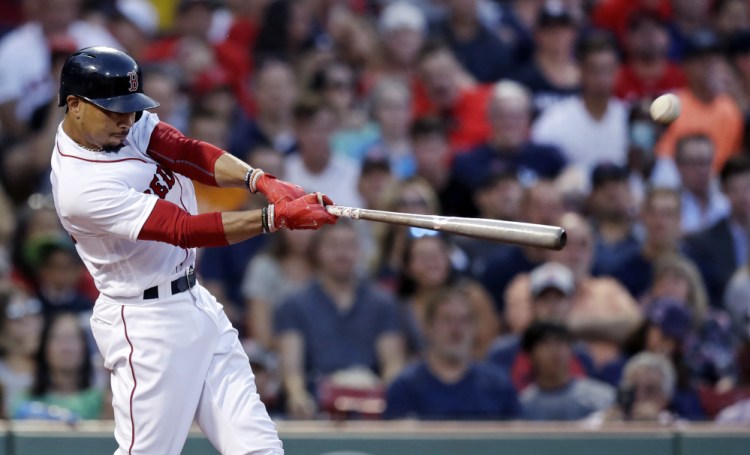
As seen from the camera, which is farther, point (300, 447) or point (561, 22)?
point (561, 22)

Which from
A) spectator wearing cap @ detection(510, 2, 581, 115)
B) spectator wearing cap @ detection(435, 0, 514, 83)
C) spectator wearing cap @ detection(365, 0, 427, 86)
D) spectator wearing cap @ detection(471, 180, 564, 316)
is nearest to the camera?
spectator wearing cap @ detection(471, 180, 564, 316)

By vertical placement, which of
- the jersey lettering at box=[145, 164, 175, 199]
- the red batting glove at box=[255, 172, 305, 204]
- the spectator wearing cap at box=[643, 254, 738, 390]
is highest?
the jersey lettering at box=[145, 164, 175, 199]

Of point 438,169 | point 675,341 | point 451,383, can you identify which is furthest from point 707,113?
point 451,383

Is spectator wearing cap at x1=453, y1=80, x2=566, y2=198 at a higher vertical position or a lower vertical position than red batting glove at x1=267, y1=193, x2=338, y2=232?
higher

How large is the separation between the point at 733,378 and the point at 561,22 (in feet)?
10.0

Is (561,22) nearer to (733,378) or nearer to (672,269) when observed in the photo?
(672,269)

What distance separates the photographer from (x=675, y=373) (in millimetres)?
6617

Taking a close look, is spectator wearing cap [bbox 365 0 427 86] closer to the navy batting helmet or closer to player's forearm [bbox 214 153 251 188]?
player's forearm [bbox 214 153 251 188]

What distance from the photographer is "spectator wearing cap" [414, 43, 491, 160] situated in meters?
8.59

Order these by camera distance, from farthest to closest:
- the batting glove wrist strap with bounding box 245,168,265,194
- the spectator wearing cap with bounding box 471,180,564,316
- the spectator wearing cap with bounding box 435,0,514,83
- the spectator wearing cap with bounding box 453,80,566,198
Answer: the spectator wearing cap with bounding box 435,0,514,83
the spectator wearing cap with bounding box 453,80,566,198
the spectator wearing cap with bounding box 471,180,564,316
the batting glove wrist strap with bounding box 245,168,265,194

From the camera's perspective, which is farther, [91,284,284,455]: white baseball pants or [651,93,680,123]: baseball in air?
[651,93,680,123]: baseball in air

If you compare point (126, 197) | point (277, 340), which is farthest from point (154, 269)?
point (277, 340)

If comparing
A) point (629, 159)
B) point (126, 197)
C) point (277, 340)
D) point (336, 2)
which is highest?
point (336, 2)

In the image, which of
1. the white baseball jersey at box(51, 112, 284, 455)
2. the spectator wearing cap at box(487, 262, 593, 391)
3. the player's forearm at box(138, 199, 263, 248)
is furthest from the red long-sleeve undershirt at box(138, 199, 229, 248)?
the spectator wearing cap at box(487, 262, 593, 391)
